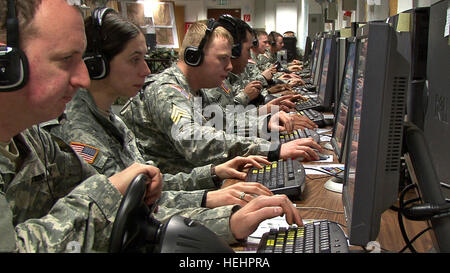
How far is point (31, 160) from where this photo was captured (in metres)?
1.02

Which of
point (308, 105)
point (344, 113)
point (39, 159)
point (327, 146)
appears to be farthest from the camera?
point (308, 105)

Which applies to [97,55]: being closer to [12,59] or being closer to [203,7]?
[12,59]

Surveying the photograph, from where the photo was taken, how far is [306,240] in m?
0.95

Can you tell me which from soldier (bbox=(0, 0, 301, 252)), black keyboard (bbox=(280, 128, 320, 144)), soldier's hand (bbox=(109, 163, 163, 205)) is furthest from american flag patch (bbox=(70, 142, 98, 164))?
black keyboard (bbox=(280, 128, 320, 144))

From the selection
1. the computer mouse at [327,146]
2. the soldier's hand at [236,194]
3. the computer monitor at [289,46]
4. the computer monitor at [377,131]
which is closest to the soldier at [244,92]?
the computer mouse at [327,146]

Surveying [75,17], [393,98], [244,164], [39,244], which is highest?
[75,17]

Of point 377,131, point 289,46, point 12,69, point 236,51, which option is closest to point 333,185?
point 377,131

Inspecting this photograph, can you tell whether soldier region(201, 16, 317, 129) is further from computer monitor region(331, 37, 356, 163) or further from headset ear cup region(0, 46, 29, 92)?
headset ear cup region(0, 46, 29, 92)

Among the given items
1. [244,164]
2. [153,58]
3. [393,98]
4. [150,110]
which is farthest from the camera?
[153,58]

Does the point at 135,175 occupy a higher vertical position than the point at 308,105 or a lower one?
higher

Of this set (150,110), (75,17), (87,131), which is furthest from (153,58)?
(75,17)

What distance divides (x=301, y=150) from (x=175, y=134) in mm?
511

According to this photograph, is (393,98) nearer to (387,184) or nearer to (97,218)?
(387,184)
